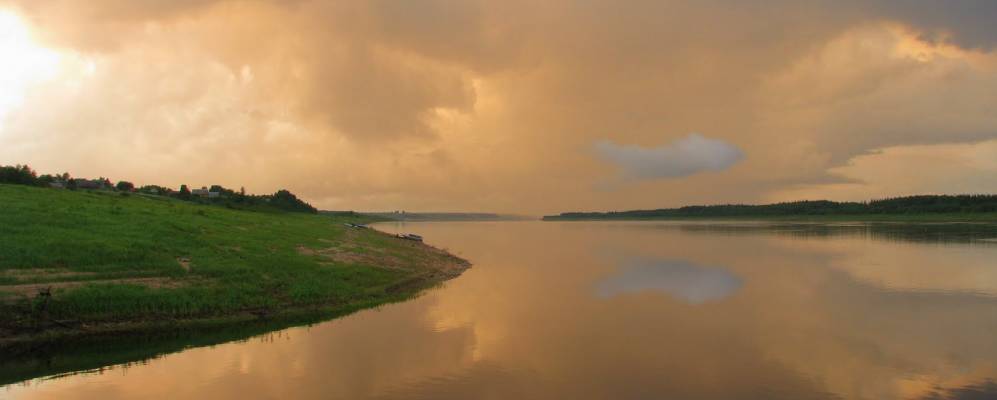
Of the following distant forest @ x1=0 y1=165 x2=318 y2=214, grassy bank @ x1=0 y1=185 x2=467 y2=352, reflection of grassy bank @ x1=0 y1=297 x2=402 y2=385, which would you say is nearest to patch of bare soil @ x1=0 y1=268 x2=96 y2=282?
grassy bank @ x1=0 y1=185 x2=467 y2=352

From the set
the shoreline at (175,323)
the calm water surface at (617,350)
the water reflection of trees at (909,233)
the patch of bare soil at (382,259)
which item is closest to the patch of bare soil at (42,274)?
the shoreline at (175,323)

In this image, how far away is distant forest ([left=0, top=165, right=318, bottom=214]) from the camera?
50.5 meters

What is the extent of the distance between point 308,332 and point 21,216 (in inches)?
747

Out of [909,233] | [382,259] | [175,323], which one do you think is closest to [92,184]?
[382,259]

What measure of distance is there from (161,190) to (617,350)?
8779 centimetres

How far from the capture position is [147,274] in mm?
26453

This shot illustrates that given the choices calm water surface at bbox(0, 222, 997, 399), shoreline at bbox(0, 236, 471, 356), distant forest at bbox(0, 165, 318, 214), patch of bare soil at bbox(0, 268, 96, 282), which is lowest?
calm water surface at bbox(0, 222, 997, 399)

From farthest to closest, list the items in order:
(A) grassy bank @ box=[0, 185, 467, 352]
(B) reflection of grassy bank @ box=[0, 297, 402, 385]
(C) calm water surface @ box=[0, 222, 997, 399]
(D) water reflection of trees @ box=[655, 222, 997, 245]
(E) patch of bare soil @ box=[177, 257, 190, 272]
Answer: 1. (D) water reflection of trees @ box=[655, 222, 997, 245]
2. (E) patch of bare soil @ box=[177, 257, 190, 272]
3. (A) grassy bank @ box=[0, 185, 467, 352]
4. (B) reflection of grassy bank @ box=[0, 297, 402, 385]
5. (C) calm water surface @ box=[0, 222, 997, 399]

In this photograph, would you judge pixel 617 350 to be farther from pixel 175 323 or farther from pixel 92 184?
pixel 92 184

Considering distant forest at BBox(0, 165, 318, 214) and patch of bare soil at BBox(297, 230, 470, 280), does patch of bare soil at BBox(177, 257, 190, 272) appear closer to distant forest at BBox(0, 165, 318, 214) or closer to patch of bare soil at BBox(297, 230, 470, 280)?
patch of bare soil at BBox(297, 230, 470, 280)

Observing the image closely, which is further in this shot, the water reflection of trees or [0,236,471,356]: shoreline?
the water reflection of trees

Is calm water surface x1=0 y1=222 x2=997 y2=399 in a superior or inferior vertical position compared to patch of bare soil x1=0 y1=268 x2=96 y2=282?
inferior

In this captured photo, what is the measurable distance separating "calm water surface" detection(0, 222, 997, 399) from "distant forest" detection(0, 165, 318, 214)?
42937mm

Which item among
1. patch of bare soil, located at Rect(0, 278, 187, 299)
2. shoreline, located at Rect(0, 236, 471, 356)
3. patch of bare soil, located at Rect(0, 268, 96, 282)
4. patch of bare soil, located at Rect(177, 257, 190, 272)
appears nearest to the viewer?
shoreline, located at Rect(0, 236, 471, 356)
